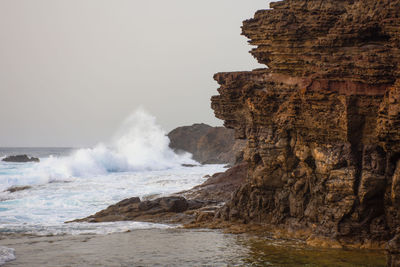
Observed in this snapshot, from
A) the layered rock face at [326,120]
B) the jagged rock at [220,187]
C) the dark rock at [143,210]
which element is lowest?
the dark rock at [143,210]

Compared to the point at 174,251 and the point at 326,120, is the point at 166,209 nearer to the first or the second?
the point at 174,251

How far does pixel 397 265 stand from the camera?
9695mm

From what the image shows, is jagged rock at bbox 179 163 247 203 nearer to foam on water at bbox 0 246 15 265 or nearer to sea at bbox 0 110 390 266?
sea at bbox 0 110 390 266

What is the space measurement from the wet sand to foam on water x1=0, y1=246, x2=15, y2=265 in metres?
0.18

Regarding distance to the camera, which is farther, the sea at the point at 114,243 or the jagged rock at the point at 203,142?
the jagged rock at the point at 203,142

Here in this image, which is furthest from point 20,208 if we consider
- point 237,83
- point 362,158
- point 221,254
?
point 362,158

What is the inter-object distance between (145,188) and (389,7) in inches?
787

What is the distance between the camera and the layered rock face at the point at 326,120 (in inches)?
521

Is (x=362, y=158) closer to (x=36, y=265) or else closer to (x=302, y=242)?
(x=302, y=242)

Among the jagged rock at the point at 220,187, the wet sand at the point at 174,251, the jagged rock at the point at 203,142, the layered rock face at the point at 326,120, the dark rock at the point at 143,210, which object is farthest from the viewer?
the jagged rock at the point at 203,142

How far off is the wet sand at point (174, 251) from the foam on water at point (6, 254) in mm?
183

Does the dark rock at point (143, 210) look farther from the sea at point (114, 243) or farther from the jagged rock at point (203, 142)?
the jagged rock at point (203, 142)

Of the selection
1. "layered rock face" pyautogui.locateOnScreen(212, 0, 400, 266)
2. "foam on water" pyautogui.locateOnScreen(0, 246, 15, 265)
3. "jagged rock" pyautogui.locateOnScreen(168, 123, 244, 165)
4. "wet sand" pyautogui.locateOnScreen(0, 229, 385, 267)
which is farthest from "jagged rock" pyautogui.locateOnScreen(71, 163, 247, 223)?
"jagged rock" pyautogui.locateOnScreen(168, 123, 244, 165)

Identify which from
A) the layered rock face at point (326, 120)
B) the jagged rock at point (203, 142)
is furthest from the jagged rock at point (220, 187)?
the jagged rock at point (203, 142)
